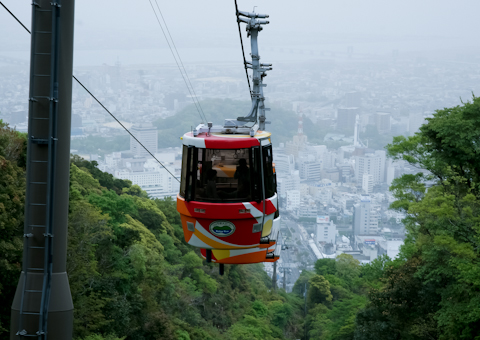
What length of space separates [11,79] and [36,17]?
16817 centimetres

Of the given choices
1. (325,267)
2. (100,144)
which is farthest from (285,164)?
(325,267)

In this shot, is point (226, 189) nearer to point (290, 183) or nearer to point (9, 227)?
point (9, 227)

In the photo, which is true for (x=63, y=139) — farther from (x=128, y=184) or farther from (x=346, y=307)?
(x=128, y=184)

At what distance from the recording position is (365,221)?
6004 inches

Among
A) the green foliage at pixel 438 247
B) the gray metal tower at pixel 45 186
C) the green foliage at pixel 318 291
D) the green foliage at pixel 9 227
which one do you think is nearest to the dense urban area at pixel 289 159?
the green foliage at pixel 318 291

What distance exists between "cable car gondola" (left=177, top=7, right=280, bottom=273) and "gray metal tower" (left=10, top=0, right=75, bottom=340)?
15.3 feet

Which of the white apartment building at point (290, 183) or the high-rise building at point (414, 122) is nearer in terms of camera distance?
the white apartment building at point (290, 183)

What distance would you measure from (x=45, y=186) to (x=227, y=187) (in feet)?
17.0

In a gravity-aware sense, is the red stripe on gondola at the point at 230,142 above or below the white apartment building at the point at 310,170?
above

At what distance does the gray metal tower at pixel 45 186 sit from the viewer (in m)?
5.73

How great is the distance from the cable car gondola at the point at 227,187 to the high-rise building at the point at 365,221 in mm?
143675

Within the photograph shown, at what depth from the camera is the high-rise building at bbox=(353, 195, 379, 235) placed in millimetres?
151825

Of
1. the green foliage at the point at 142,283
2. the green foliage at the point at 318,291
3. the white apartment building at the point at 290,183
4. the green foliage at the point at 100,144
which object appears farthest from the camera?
the white apartment building at the point at 290,183

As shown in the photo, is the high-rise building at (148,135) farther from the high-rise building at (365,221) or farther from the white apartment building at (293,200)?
the high-rise building at (365,221)
